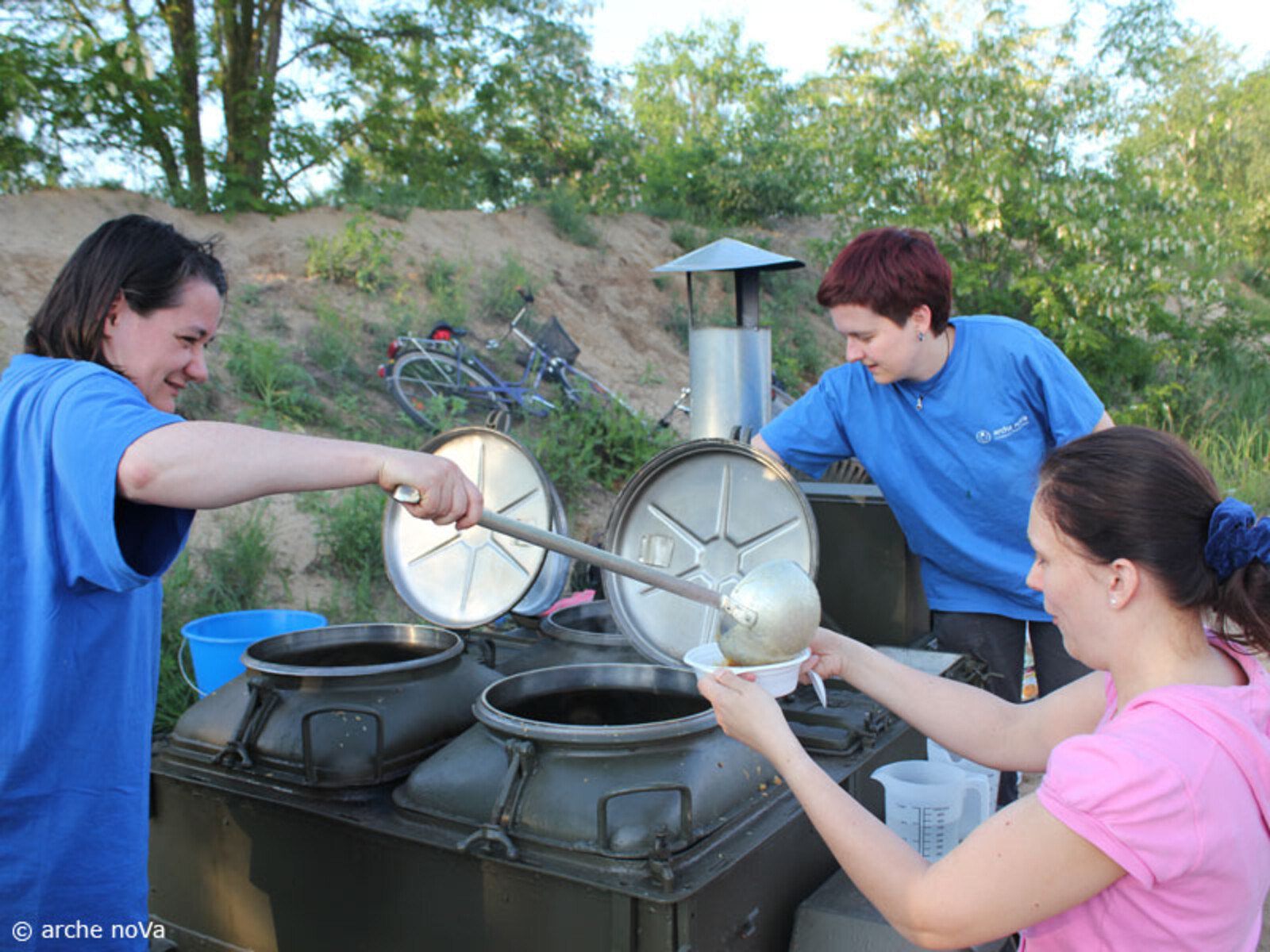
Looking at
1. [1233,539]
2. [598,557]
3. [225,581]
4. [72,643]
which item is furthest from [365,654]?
[225,581]

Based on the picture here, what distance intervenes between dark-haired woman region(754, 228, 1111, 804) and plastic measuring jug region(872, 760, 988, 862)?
0.70 metres

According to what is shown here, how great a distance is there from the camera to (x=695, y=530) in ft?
9.83

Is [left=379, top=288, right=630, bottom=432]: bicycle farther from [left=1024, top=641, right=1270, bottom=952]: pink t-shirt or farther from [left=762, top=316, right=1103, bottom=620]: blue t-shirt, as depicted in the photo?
[left=1024, top=641, right=1270, bottom=952]: pink t-shirt

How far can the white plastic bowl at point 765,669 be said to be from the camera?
6.27ft

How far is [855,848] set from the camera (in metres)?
1.49

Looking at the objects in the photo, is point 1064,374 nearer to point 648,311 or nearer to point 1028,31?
point 1028,31

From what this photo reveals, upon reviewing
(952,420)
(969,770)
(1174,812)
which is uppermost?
(952,420)

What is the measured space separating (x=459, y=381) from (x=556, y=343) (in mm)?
1309

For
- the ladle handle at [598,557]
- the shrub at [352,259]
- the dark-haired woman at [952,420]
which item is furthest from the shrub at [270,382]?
the ladle handle at [598,557]

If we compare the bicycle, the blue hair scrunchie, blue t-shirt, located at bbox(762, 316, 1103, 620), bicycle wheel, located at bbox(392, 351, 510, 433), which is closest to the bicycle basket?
the bicycle

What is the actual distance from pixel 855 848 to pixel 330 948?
4.57 ft

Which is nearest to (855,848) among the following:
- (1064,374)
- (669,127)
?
(1064,374)

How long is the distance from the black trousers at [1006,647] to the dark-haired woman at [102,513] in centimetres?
196

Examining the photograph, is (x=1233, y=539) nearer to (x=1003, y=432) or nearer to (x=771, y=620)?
(x=771, y=620)
